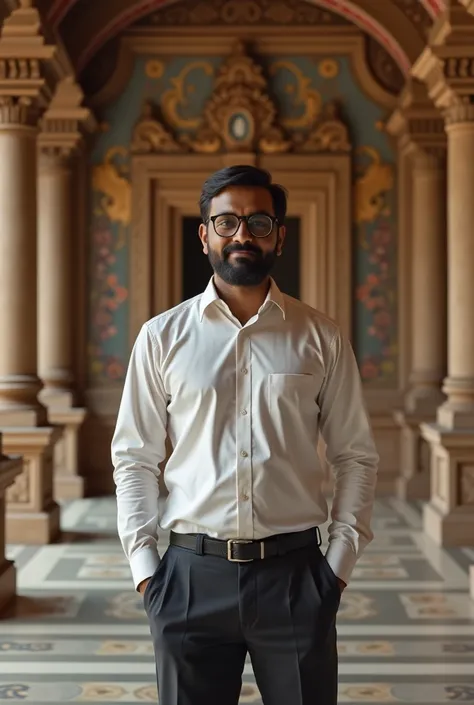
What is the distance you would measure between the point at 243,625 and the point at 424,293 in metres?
8.21

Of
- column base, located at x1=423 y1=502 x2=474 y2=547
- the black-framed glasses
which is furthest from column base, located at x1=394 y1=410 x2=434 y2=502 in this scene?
the black-framed glasses

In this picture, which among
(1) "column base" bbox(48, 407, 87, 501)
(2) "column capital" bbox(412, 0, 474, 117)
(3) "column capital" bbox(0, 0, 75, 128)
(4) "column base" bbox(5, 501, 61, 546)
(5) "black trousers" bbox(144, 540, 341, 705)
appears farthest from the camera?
(1) "column base" bbox(48, 407, 87, 501)

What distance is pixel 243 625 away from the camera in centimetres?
237

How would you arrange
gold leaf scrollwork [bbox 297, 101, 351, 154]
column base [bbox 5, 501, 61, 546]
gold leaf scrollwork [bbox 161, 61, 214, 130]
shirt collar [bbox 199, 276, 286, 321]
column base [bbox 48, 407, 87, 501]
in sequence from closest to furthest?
shirt collar [bbox 199, 276, 286, 321]
column base [bbox 5, 501, 61, 546]
column base [bbox 48, 407, 87, 501]
gold leaf scrollwork [bbox 297, 101, 351, 154]
gold leaf scrollwork [bbox 161, 61, 214, 130]

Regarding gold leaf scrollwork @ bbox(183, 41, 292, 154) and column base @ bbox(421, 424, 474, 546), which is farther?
gold leaf scrollwork @ bbox(183, 41, 292, 154)

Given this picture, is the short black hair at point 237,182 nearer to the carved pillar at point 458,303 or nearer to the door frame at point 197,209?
the carved pillar at point 458,303

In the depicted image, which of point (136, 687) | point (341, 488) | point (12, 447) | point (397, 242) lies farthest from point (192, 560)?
point (397, 242)

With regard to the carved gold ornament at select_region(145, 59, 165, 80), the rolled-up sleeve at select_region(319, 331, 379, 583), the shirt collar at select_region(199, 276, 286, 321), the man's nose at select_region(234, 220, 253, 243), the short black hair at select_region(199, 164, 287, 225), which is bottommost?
the rolled-up sleeve at select_region(319, 331, 379, 583)

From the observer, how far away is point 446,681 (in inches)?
184

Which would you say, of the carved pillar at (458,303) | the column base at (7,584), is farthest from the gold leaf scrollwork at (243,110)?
the column base at (7,584)

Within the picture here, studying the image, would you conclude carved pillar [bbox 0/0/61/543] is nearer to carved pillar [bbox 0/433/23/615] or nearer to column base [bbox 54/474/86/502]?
carved pillar [bbox 0/433/23/615]

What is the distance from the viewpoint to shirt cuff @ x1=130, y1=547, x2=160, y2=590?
2.46 m

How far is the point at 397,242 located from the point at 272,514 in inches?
341

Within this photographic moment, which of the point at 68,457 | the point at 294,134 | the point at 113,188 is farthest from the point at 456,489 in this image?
the point at 113,188
